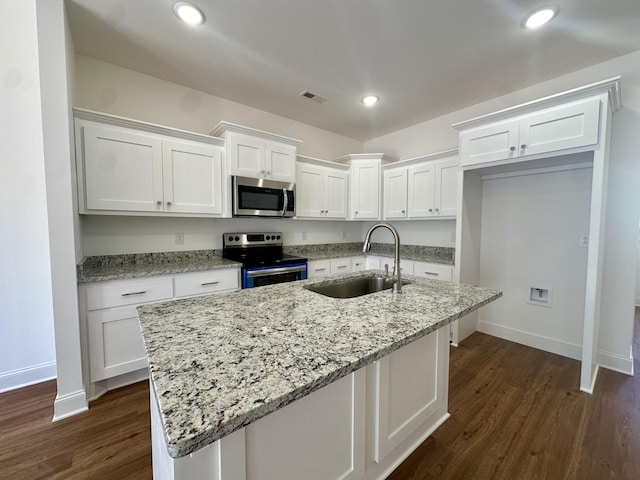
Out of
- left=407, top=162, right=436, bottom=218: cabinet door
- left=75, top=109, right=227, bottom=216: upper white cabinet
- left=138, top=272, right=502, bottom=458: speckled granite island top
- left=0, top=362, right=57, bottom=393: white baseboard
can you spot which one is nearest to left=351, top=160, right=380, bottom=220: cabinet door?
left=407, top=162, right=436, bottom=218: cabinet door

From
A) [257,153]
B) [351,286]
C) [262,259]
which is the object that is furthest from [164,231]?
[351,286]

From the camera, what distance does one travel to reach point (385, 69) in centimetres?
245

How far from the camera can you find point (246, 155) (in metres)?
2.81

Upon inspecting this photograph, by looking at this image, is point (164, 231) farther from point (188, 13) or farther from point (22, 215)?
point (188, 13)

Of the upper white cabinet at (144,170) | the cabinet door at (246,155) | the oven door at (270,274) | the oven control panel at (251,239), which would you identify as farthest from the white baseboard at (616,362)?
the upper white cabinet at (144,170)

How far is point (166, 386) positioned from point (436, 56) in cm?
287

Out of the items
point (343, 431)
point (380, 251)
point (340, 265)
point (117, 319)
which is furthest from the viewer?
point (380, 251)

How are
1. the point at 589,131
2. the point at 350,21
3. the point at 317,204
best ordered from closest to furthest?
1. the point at 350,21
2. the point at 589,131
3. the point at 317,204

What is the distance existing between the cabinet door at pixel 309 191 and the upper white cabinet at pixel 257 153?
257 millimetres

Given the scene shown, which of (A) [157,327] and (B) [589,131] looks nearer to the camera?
(A) [157,327]

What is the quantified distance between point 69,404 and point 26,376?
76 cm

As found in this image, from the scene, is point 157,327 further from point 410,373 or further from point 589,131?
point 589,131

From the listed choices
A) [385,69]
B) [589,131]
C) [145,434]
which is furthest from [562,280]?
[145,434]

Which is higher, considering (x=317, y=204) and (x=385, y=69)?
(x=385, y=69)
